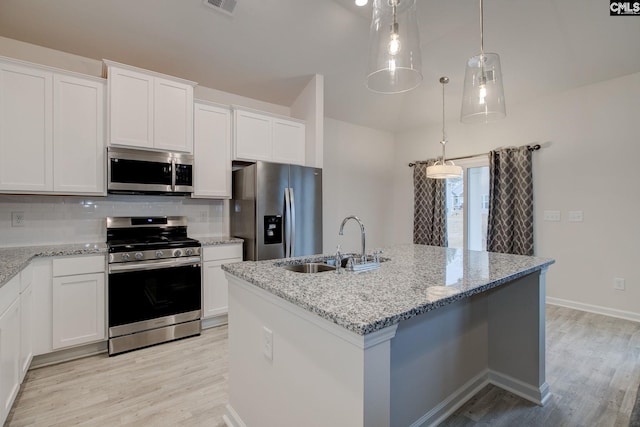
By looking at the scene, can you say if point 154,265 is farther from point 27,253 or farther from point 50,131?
point 50,131

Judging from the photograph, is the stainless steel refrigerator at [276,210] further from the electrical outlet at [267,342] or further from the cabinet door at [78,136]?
the electrical outlet at [267,342]

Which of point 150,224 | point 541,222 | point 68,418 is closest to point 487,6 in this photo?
point 541,222

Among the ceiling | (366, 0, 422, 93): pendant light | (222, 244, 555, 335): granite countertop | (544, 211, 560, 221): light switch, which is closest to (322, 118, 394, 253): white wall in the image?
the ceiling

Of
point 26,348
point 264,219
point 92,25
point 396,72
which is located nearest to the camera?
point 396,72

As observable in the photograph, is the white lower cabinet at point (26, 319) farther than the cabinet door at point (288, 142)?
No

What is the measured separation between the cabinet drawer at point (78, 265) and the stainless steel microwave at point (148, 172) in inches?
25.4

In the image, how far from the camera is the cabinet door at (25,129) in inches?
95.0

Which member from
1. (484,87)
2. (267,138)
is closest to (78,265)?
(267,138)

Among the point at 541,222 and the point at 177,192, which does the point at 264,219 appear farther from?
the point at 541,222

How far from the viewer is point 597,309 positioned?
3639mm

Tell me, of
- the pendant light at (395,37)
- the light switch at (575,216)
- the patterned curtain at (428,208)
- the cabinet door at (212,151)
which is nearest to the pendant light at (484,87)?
the pendant light at (395,37)

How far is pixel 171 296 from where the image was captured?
289 centimetres

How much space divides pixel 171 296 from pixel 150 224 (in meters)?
0.86

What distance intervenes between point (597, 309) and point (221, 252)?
4413mm
